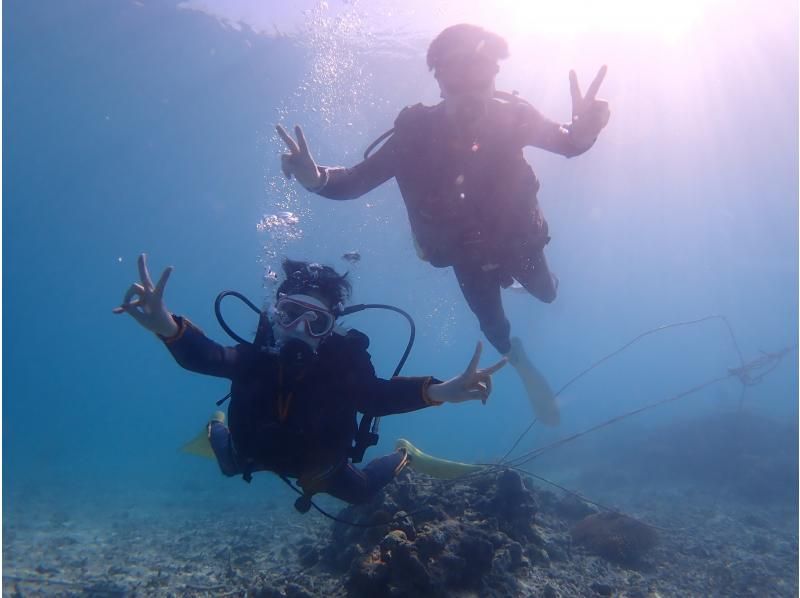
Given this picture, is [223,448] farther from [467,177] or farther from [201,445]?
[467,177]

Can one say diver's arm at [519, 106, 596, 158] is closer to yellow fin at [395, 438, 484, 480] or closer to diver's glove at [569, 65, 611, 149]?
diver's glove at [569, 65, 611, 149]

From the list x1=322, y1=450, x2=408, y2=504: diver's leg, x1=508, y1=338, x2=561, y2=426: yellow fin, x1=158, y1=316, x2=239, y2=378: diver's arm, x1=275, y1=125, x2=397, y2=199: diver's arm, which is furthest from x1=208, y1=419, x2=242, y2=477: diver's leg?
x1=508, y1=338, x2=561, y2=426: yellow fin

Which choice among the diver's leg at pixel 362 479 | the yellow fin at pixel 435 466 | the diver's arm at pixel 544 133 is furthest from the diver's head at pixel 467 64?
the yellow fin at pixel 435 466

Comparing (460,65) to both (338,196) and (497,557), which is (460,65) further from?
(497,557)

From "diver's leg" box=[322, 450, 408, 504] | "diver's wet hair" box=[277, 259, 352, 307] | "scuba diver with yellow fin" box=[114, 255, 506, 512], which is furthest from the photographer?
"diver's leg" box=[322, 450, 408, 504]

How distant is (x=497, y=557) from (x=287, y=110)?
3060 centimetres

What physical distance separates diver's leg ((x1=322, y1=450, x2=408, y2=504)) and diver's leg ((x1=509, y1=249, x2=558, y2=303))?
2756 mm

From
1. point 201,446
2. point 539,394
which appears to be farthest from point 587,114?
point 201,446

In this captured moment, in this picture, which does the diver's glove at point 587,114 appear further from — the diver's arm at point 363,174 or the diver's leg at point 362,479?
the diver's leg at point 362,479

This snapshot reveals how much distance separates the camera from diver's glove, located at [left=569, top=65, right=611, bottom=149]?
4055 millimetres

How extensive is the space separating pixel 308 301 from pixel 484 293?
260 cm

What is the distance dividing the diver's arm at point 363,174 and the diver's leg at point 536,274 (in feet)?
6.09

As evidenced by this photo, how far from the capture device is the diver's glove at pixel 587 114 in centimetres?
405

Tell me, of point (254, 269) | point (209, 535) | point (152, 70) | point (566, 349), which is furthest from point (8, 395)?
point (566, 349)
